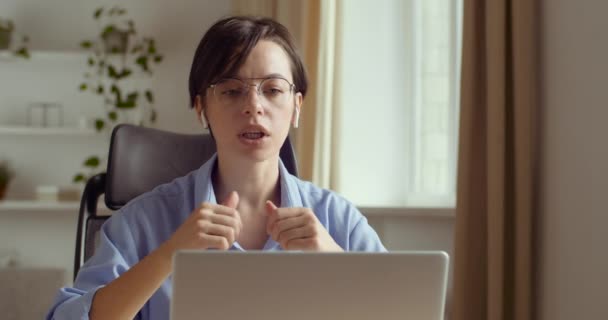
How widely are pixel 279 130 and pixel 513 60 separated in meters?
1.90

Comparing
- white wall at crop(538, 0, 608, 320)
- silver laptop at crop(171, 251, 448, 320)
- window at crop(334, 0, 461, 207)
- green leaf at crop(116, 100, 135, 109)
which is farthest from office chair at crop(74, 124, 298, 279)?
green leaf at crop(116, 100, 135, 109)

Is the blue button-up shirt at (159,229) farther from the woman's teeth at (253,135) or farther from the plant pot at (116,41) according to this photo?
the plant pot at (116,41)

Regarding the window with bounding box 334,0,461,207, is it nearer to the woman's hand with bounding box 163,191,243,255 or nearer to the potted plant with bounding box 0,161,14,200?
the potted plant with bounding box 0,161,14,200

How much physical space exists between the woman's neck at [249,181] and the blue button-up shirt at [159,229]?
2cm

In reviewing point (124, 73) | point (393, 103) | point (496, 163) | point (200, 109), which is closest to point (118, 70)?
point (124, 73)

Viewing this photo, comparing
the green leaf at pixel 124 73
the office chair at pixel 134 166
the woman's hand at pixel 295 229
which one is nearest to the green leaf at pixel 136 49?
the green leaf at pixel 124 73

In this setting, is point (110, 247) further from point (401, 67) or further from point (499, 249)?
point (401, 67)

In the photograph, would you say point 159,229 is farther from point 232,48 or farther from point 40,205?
point 40,205

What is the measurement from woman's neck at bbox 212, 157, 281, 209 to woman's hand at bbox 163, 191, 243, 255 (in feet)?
1.15

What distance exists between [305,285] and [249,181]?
2.11 feet

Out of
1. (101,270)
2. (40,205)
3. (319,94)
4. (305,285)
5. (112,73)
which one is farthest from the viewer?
(112,73)

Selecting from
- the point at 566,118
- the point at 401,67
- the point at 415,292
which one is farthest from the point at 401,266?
the point at 401,67

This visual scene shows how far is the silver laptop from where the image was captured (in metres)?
0.82

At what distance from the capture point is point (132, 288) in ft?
3.87
